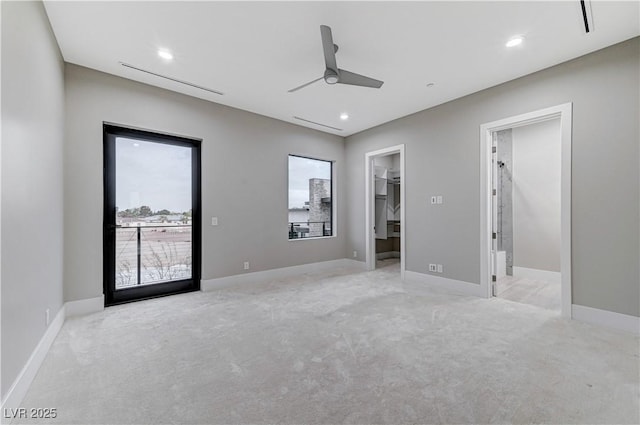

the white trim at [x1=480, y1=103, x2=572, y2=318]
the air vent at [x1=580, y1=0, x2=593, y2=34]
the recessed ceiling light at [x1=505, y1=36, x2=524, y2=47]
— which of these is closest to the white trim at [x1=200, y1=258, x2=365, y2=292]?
the white trim at [x1=480, y1=103, x2=572, y2=318]

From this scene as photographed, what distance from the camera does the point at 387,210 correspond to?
273 inches

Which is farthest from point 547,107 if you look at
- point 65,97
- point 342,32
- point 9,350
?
point 65,97

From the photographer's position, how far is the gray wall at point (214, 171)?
3236 mm

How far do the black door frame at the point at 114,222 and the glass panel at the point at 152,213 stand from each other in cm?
6

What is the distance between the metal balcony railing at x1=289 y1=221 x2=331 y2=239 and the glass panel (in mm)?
1926

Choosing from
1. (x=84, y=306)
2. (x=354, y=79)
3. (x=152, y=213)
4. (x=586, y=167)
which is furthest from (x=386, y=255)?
(x=84, y=306)

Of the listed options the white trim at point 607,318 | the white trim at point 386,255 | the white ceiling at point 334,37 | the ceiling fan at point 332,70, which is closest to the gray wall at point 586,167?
the white trim at point 607,318

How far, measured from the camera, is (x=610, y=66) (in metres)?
2.86

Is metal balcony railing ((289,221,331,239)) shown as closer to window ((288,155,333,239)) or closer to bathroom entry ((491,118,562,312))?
window ((288,155,333,239))

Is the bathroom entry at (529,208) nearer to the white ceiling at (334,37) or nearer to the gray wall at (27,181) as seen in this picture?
the white ceiling at (334,37)

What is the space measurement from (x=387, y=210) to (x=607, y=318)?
4428 mm

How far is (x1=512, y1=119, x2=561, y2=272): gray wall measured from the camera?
15.4ft

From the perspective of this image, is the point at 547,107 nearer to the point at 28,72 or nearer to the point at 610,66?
the point at 610,66

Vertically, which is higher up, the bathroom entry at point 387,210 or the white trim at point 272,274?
the bathroom entry at point 387,210
